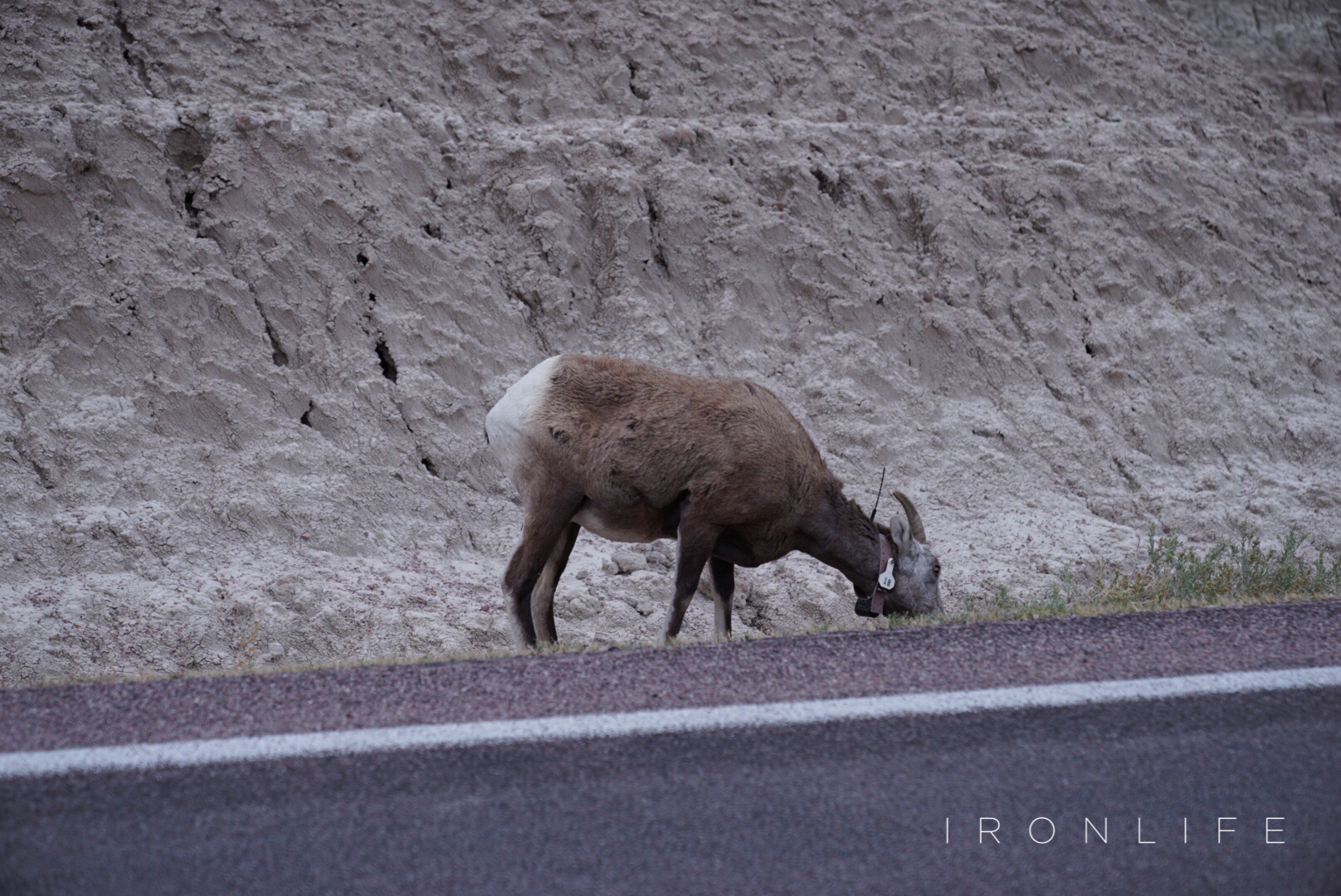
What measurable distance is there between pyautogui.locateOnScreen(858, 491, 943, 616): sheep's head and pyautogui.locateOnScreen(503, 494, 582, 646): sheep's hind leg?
7.26 feet

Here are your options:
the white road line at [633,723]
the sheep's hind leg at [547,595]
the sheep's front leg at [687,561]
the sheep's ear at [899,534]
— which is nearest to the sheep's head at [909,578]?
the sheep's ear at [899,534]

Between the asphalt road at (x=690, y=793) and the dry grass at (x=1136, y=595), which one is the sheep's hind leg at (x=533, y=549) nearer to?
the dry grass at (x=1136, y=595)

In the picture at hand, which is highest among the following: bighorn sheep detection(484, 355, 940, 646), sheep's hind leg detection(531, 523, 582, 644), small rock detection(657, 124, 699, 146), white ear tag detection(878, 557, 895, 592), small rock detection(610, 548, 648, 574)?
small rock detection(657, 124, 699, 146)

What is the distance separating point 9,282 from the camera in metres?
9.81

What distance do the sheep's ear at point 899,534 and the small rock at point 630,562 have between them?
8.29 ft

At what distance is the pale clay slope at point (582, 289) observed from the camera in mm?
9078

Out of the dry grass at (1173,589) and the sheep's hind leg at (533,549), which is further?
the sheep's hind leg at (533,549)

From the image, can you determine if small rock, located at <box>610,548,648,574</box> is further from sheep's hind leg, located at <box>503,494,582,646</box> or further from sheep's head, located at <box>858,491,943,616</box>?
sheep's head, located at <box>858,491,943,616</box>

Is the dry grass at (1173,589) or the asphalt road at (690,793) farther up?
the asphalt road at (690,793)

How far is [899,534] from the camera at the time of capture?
7.80 metres

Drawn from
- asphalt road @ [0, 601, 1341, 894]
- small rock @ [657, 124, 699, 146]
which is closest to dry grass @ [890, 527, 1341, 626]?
asphalt road @ [0, 601, 1341, 894]

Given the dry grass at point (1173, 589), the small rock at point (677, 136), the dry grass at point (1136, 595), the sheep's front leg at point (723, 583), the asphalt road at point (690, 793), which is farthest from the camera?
the small rock at point (677, 136)

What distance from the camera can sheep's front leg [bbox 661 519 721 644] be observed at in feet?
23.8

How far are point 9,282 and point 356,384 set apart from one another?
3.01m
